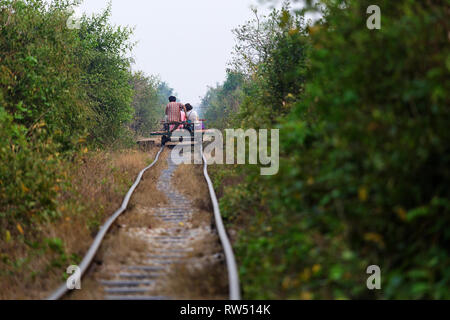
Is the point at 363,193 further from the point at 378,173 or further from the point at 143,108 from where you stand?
the point at 143,108

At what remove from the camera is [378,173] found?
3.93 metres

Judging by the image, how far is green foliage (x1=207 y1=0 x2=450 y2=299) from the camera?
375 cm

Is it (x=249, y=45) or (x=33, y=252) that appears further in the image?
(x=249, y=45)

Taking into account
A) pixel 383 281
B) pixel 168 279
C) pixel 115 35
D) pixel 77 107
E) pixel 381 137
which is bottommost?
pixel 168 279

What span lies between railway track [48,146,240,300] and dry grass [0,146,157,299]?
288 mm

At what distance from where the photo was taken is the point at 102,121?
65.7ft

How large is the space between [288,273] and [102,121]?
54.1ft

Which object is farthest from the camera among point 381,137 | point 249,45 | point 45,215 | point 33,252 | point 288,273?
point 249,45

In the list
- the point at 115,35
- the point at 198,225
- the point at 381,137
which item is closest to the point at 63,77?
the point at 198,225

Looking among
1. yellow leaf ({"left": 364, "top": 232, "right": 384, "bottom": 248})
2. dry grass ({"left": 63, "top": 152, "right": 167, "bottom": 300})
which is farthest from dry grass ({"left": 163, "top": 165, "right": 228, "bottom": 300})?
yellow leaf ({"left": 364, "top": 232, "right": 384, "bottom": 248})

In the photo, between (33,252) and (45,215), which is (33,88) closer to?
(45,215)
